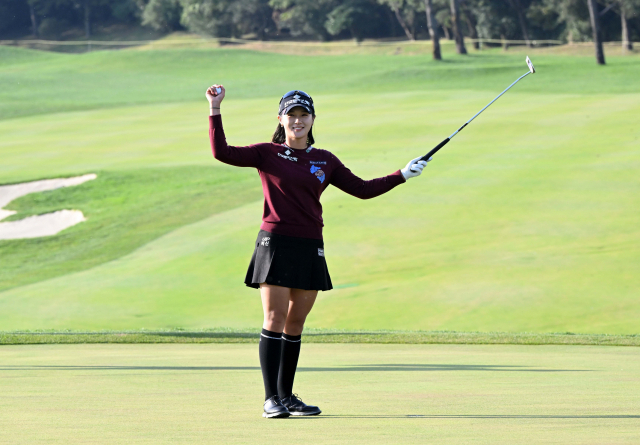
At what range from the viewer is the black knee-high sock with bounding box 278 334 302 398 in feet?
17.5

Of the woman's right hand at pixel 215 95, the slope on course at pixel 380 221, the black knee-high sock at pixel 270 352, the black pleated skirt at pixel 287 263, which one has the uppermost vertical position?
the woman's right hand at pixel 215 95

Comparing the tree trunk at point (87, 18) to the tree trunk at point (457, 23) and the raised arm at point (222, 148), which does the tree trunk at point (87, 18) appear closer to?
the tree trunk at point (457, 23)

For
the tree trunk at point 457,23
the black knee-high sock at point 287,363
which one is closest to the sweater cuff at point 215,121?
the black knee-high sock at point 287,363

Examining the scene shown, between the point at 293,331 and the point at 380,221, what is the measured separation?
1276 centimetres

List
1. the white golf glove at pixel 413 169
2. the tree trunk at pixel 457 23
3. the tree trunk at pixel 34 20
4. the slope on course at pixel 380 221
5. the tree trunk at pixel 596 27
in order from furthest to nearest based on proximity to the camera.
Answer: the tree trunk at pixel 34 20 → the tree trunk at pixel 457 23 → the tree trunk at pixel 596 27 → the slope on course at pixel 380 221 → the white golf glove at pixel 413 169

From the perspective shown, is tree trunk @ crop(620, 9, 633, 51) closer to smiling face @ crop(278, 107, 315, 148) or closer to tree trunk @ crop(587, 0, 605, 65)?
tree trunk @ crop(587, 0, 605, 65)

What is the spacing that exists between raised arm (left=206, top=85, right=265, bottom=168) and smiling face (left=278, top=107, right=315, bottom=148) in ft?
0.66

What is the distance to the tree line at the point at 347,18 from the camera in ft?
208

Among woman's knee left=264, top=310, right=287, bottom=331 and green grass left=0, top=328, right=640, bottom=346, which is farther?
green grass left=0, top=328, right=640, bottom=346

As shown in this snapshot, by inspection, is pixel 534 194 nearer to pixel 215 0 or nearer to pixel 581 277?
pixel 581 277

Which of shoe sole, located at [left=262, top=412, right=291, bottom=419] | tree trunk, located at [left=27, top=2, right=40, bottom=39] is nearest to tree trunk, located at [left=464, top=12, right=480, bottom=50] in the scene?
tree trunk, located at [left=27, top=2, right=40, bottom=39]

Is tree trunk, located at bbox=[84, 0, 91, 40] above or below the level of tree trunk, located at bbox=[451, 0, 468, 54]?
above

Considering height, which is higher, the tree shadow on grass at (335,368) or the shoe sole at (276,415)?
the shoe sole at (276,415)

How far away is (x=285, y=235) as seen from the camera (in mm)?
5305
